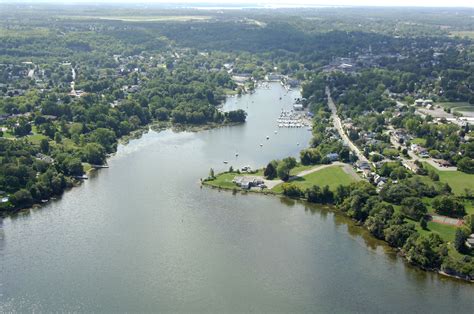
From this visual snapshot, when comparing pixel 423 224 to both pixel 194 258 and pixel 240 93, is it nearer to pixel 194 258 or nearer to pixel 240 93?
pixel 194 258

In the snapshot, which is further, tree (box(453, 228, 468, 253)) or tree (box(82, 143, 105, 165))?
tree (box(82, 143, 105, 165))

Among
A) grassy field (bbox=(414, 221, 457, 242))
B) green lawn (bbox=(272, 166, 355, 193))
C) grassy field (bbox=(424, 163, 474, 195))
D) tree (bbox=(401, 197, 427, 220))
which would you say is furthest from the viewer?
green lawn (bbox=(272, 166, 355, 193))

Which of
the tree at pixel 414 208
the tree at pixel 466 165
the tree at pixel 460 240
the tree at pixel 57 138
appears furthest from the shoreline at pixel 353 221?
the tree at pixel 57 138

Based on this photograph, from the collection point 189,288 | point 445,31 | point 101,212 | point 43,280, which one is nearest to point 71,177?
point 101,212

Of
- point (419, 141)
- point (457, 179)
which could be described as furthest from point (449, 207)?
point (419, 141)

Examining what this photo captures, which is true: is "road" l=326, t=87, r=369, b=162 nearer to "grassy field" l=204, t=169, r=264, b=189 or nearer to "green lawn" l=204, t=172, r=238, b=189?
"grassy field" l=204, t=169, r=264, b=189

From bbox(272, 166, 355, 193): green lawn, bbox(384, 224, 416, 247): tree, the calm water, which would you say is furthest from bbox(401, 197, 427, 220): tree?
bbox(272, 166, 355, 193): green lawn

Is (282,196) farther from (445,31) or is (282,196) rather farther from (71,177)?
(445,31)
